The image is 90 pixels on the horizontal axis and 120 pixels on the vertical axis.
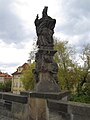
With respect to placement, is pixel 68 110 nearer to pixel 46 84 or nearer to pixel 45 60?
pixel 46 84

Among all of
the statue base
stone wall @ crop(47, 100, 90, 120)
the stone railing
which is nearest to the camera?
stone wall @ crop(47, 100, 90, 120)

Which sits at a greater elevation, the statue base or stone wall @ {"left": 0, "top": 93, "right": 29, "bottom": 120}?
the statue base

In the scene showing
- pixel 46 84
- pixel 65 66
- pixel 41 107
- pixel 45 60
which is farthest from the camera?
pixel 65 66

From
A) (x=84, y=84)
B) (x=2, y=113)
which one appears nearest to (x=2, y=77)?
(x=84, y=84)

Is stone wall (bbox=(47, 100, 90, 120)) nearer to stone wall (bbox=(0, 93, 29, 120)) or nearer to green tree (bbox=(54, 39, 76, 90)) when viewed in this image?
stone wall (bbox=(0, 93, 29, 120))

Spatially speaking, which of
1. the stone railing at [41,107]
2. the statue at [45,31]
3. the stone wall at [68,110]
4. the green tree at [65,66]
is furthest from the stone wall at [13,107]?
the green tree at [65,66]

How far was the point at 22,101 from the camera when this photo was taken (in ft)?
18.2

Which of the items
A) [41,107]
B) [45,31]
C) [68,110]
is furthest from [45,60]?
[68,110]

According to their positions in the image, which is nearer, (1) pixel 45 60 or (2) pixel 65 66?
(1) pixel 45 60

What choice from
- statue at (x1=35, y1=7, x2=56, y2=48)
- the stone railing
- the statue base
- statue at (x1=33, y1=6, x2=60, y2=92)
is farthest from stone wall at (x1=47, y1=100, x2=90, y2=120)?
statue at (x1=35, y1=7, x2=56, y2=48)

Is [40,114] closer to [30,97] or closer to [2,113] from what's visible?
[30,97]

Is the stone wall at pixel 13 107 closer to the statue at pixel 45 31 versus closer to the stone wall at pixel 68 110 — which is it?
the stone wall at pixel 68 110

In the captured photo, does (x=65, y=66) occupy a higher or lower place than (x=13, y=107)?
higher

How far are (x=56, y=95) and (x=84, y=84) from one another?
24.3 m
